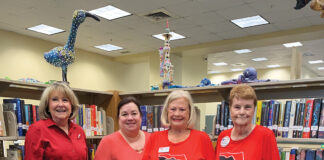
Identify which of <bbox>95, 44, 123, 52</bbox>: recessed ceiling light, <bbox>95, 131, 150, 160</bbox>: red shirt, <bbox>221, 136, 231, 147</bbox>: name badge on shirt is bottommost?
<bbox>95, 131, 150, 160</bbox>: red shirt

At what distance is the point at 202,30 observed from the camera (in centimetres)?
679

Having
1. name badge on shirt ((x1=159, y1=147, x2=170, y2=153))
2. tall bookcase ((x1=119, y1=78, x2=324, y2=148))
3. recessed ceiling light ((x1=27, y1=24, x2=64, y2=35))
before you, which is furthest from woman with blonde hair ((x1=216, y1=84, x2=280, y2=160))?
recessed ceiling light ((x1=27, y1=24, x2=64, y2=35))

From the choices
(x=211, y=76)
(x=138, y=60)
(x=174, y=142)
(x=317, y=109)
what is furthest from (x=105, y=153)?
(x=211, y=76)

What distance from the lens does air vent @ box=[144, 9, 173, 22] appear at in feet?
18.7

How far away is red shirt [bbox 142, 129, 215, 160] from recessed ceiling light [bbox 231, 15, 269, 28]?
4757 millimetres

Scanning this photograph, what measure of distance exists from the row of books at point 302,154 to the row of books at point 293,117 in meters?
0.13

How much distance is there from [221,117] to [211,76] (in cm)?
1120

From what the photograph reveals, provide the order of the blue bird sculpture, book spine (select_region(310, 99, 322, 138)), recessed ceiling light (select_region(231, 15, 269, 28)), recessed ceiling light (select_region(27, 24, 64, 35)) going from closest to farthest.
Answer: book spine (select_region(310, 99, 322, 138))
the blue bird sculpture
recessed ceiling light (select_region(231, 15, 269, 28))
recessed ceiling light (select_region(27, 24, 64, 35))

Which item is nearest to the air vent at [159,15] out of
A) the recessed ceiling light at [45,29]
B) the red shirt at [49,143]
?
the recessed ceiling light at [45,29]

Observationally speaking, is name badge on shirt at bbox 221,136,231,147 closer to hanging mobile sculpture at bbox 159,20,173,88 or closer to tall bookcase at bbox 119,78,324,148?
tall bookcase at bbox 119,78,324,148

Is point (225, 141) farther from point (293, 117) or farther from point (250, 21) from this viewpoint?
point (250, 21)

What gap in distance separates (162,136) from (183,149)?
18 centimetres

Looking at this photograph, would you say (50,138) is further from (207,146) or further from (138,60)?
(138,60)

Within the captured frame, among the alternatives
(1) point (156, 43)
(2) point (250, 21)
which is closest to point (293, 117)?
(2) point (250, 21)
